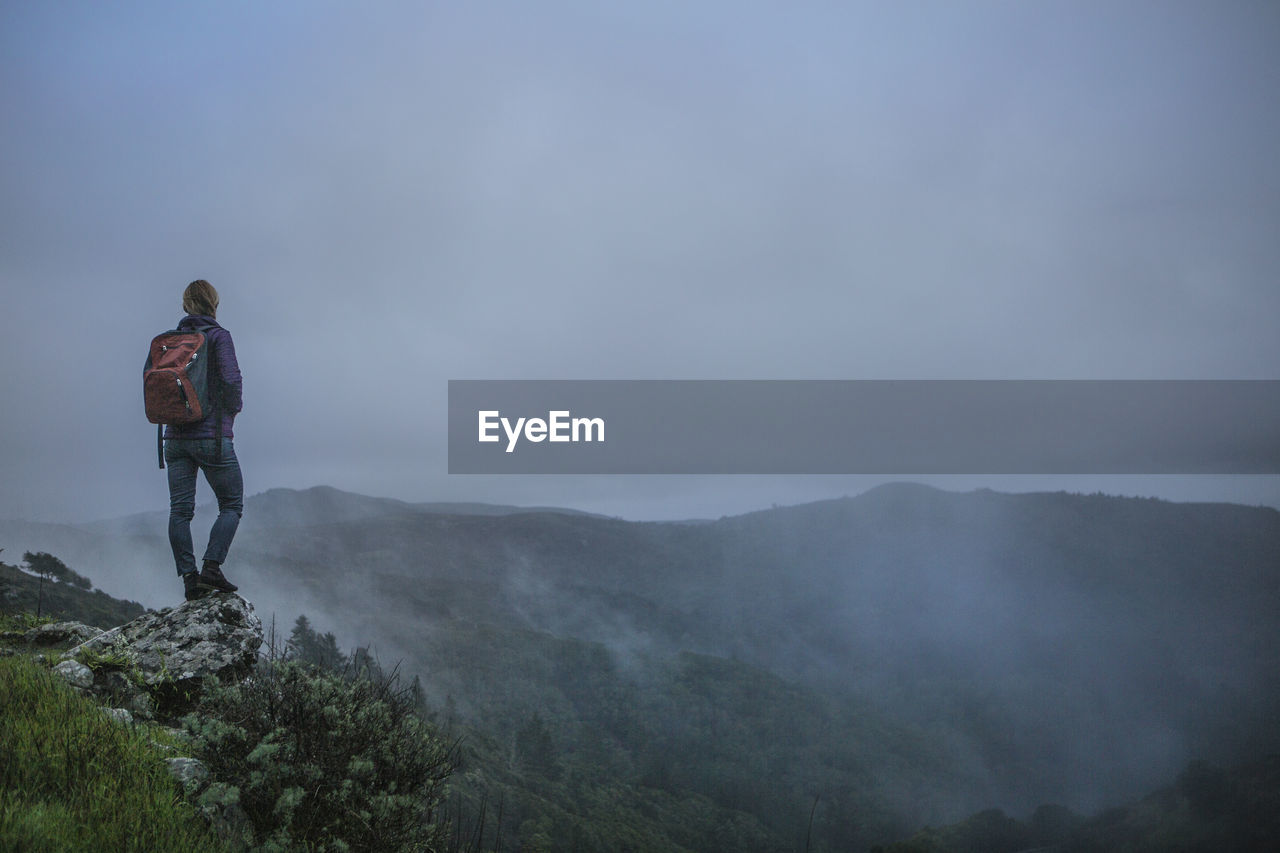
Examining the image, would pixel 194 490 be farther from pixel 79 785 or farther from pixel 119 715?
pixel 79 785

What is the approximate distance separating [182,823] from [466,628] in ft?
494

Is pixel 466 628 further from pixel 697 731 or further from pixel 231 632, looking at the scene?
pixel 231 632

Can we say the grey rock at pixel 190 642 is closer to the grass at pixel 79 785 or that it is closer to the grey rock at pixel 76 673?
the grey rock at pixel 76 673

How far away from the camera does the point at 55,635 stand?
27.7 ft

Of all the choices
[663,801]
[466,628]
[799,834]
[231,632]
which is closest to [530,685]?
[466,628]

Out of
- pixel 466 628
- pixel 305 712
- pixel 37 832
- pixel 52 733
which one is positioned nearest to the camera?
pixel 37 832

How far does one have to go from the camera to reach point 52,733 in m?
4.92

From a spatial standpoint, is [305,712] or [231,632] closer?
[305,712]

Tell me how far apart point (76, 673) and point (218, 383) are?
3.14 meters

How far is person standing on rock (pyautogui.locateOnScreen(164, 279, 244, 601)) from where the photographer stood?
25.1 feet

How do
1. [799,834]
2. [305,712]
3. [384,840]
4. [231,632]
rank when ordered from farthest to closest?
[799,834] < [231,632] < [305,712] < [384,840]

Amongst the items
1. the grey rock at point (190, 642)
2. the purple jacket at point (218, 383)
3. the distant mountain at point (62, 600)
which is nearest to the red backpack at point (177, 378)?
the purple jacket at point (218, 383)

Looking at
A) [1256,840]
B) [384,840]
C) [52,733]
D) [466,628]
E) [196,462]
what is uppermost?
[196,462]

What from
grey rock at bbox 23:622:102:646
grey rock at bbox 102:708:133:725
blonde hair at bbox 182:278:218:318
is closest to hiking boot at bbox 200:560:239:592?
grey rock at bbox 102:708:133:725
